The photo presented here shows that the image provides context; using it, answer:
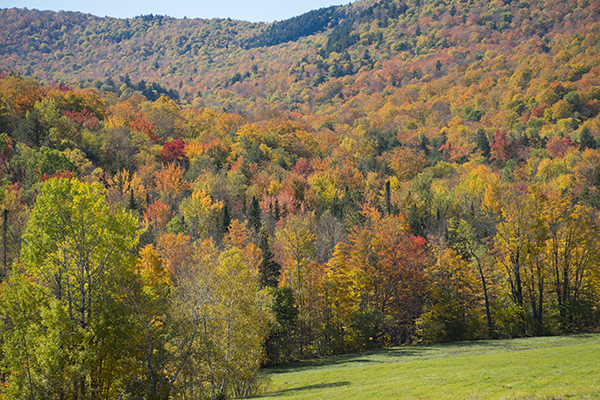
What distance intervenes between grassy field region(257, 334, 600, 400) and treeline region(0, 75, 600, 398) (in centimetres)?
450

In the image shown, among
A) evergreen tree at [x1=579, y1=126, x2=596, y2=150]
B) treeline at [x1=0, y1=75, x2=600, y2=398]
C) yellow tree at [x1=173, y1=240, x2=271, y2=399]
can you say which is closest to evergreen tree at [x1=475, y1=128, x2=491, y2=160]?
treeline at [x1=0, y1=75, x2=600, y2=398]

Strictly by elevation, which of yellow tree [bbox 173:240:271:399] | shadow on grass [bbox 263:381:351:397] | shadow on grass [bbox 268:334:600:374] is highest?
yellow tree [bbox 173:240:271:399]

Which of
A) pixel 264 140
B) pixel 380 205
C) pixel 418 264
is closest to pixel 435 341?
pixel 418 264

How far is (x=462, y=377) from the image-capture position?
1908 cm

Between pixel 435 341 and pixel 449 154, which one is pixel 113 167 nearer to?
pixel 435 341

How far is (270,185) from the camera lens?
289ft

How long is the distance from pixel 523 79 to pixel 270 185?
395 ft

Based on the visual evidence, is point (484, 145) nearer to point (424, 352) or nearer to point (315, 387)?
point (424, 352)

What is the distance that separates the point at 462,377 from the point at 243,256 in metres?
33.7

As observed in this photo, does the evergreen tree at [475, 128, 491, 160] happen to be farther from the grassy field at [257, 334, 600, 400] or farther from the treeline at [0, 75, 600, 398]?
A: the grassy field at [257, 334, 600, 400]

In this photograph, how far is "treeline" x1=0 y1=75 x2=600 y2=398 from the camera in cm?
2223

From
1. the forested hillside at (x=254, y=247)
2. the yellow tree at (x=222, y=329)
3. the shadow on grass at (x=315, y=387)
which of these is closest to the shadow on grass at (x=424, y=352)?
the forested hillside at (x=254, y=247)

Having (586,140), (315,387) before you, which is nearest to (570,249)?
(315,387)

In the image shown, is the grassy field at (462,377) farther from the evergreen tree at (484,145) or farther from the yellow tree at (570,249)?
the evergreen tree at (484,145)
